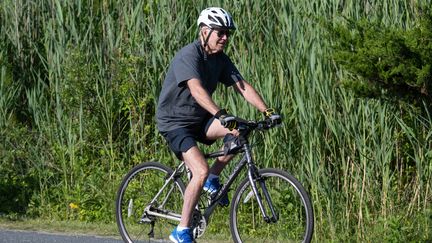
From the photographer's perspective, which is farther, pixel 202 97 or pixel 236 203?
pixel 236 203

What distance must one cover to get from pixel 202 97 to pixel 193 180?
638 millimetres

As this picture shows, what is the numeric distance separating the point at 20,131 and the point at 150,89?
163 centimetres

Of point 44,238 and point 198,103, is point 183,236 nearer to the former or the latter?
point 198,103

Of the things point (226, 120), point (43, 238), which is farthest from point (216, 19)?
point (43, 238)

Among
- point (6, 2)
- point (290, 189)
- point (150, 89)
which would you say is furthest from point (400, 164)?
point (6, 2)

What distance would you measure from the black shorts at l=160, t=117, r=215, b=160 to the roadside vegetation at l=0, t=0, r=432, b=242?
3.67 ft

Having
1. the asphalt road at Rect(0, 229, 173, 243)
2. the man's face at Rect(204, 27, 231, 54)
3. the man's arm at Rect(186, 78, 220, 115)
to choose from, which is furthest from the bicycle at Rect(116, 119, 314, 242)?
the man's face at Rect(204, 27, 231, 54)

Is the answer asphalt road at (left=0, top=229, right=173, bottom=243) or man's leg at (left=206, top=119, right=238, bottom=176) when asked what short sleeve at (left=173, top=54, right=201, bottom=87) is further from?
asphalt road at (left=0, top=229, right=173, bottom=243)

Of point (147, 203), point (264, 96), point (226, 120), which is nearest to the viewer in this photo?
point (226, 120)

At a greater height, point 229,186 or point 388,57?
point 388,57

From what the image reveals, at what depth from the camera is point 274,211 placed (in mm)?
8484

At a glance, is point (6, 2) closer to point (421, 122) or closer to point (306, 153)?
point (306, 153)

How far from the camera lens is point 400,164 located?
995 centimetres

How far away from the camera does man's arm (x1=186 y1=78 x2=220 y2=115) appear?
8.34 m
